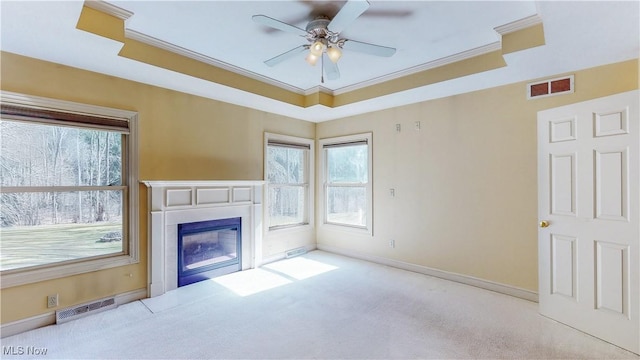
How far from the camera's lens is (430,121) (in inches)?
155

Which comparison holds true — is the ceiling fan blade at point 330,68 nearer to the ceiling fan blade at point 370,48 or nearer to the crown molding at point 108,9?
the ceiling fan blade at point 370,48

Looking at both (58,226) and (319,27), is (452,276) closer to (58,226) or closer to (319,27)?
(319,27)

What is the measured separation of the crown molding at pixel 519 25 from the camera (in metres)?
2.32

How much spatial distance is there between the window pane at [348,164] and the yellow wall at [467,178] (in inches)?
11.4

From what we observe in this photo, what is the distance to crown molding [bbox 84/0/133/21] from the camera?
216 centimetres

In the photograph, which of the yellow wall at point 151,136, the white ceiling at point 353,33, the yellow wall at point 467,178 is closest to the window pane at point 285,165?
the yellow wall at point 151,136

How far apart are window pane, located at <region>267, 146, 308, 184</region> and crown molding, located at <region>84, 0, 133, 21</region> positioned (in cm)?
262

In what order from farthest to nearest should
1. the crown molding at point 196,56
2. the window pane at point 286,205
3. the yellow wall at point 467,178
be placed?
the window pane at point 286,205
the yellow wall at point 467,178
the crown molding at point 196,56

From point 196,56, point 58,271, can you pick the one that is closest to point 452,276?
point 196,56

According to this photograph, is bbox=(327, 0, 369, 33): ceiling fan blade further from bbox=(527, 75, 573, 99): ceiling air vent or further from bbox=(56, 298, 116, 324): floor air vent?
bbox=(56, 298, 116, 324): floor air vent

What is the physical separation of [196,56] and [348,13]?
1884 mm

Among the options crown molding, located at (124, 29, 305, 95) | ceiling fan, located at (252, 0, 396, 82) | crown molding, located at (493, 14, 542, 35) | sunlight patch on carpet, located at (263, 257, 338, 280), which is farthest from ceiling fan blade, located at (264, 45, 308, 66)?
sunlight patch on carpet, located at (263, 257, 338, 280)

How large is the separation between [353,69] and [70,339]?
3.81 meters

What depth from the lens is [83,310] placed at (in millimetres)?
2777
